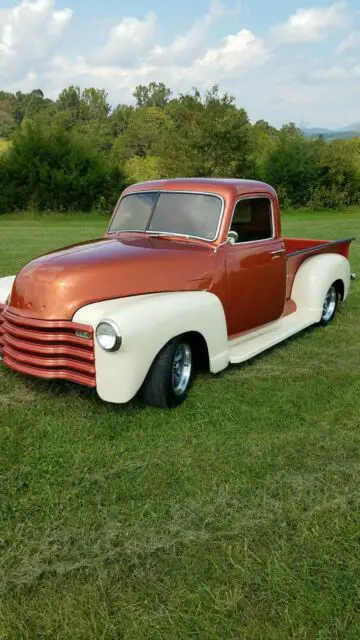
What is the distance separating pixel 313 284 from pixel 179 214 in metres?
2.00

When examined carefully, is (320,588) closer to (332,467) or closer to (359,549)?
(359,549)

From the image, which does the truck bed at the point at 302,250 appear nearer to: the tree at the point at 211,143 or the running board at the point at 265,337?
the running board at the point at 265,337

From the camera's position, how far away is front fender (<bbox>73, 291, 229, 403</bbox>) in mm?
3549

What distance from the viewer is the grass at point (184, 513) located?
2.20 metres

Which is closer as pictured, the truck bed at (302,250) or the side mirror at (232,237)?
the side mirror at (232,237)

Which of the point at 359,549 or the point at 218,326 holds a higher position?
the point at 218,326

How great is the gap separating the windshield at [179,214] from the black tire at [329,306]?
231 cm

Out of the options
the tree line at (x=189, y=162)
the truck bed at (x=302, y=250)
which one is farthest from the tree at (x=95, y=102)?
the truck bed at (x=302, y=250)

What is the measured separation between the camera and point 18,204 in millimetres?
27750

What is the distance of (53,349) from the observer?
3.75 metres

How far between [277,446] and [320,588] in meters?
1.19

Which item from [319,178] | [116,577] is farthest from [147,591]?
[319,178]

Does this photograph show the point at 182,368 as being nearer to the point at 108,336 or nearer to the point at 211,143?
the point at 108,336

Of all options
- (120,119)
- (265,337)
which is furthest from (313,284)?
(120,119)
